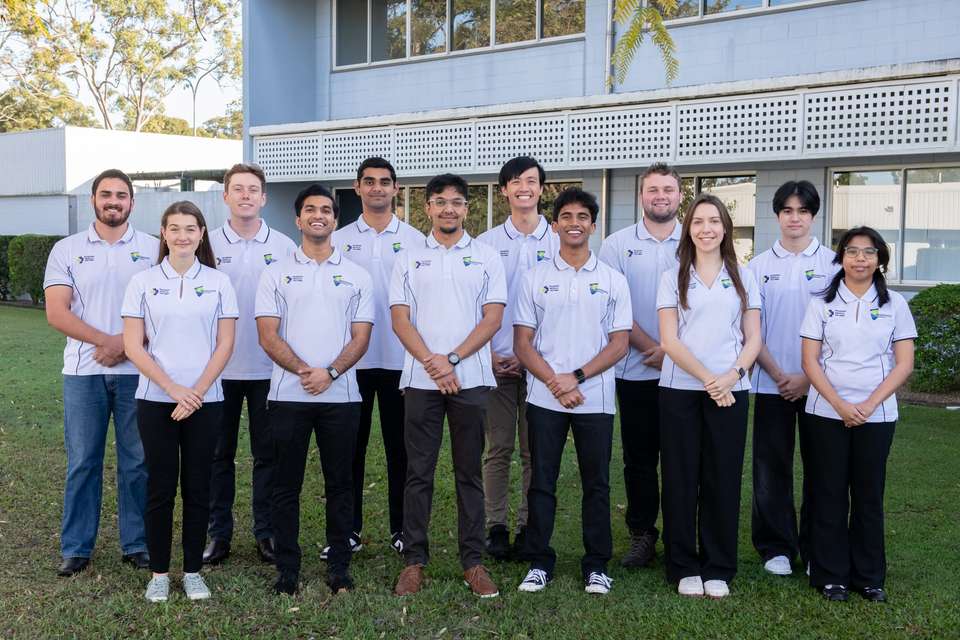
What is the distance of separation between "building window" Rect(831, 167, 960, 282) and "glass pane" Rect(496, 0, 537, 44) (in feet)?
18.4

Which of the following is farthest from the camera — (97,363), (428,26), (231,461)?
(428,26)

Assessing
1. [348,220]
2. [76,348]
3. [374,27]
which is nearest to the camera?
[76,348]

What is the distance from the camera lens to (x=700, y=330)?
497 cm

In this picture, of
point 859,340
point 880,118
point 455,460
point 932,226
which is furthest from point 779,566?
point 932,226

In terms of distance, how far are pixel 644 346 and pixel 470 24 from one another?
41.7ft

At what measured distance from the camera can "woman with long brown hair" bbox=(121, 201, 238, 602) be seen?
4.80 meters

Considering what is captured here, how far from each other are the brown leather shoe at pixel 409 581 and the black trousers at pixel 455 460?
4 centimetres

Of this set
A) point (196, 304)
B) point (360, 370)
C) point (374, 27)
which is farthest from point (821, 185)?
point (196, 304)

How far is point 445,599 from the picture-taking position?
4.94 m

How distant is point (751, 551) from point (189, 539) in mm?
3266

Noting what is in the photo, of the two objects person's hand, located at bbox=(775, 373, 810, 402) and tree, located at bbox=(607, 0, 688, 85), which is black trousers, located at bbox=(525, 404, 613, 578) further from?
tree, located at bbox=(607, 0, 688, 85)

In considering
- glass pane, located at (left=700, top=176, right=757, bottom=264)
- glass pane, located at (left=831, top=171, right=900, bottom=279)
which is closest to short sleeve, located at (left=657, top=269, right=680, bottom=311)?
glass pane, located at (left=831, top=171, right=900, bottom=279)

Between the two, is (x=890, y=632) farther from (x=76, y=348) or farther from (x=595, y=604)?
(x=76, y=348)

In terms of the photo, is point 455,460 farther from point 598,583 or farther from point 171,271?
point 171,271
